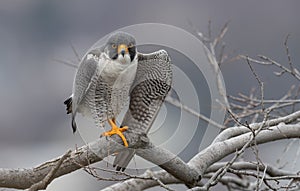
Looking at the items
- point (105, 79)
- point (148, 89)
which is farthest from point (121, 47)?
point (148, 89)

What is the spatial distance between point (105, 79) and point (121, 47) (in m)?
0.21

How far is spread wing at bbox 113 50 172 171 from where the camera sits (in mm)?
3445

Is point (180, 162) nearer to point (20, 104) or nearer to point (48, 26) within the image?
point (20, 104)

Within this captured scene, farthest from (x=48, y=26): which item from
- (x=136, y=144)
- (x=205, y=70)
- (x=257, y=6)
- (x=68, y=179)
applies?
(x=136, y=144)

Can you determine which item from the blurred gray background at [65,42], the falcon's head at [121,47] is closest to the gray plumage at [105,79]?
the falcon's head at [121,47]

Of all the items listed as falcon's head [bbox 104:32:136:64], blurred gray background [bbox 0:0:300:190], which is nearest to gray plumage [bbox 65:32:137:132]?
falcon's head [bbox 104:32:136:64]

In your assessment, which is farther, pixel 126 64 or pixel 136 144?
pixel 126 64

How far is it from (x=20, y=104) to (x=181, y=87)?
39.5 feet

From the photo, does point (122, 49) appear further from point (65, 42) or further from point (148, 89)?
point (65, 42)

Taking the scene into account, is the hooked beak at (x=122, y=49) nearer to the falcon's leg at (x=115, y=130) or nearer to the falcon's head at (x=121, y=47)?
the falcon's head at (x=121, y=47)

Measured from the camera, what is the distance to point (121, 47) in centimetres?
328

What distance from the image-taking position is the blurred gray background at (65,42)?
12.3 meters

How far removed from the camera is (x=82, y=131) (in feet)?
11.3

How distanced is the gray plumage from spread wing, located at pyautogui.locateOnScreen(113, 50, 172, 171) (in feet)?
0.28
